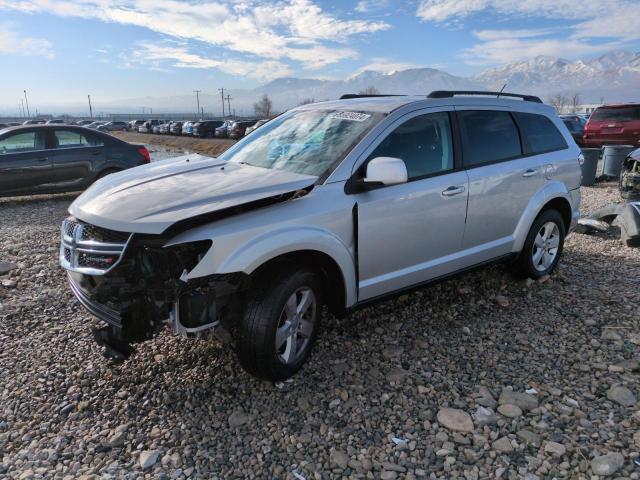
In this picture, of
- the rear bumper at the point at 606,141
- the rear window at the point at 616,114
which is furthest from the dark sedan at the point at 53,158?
the rear window at the point at 616,114

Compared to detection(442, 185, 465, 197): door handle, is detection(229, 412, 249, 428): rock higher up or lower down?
lower down

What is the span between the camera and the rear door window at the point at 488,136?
4.05 metres

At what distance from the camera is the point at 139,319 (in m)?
2.76

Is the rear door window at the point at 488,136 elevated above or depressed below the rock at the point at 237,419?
above

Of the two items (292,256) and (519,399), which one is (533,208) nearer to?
(519,399)

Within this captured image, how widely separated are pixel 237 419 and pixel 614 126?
52.7 ft

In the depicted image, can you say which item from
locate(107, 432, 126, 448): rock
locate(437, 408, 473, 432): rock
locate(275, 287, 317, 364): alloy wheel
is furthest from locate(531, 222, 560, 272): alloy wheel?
locate(107, 432, 126, 448): rock

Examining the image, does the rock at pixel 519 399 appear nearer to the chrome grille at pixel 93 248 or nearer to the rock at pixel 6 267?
the chrome grille at pixel 93 248

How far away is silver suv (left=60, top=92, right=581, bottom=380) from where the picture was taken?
273cm

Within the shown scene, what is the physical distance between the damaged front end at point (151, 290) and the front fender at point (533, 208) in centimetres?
290

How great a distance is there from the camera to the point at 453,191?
382 cm

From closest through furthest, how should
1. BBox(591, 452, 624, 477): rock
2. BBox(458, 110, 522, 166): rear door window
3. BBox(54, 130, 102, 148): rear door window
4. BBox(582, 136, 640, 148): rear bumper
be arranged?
BBox(591, 452, 624, 477): rock → BBox(458, 110, 522, 166): rear door window → BBox(54, 130, 102, 148): rear door window → BBox(582, 136, 640, 148): rear bumper

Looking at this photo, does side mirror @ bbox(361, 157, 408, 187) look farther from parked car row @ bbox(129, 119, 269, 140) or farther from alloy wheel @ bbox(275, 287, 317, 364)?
parked car row @ bbox(129, 119, 269, 140)

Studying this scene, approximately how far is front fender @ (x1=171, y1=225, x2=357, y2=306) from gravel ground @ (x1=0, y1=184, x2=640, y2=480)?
2.78 feet
